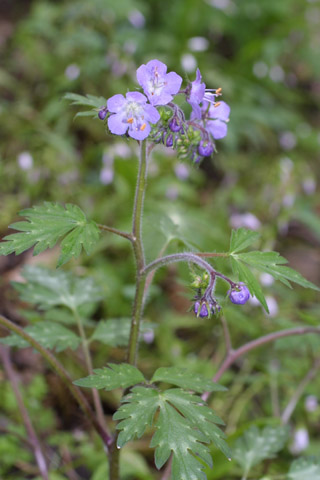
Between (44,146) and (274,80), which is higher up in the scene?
(274,80)

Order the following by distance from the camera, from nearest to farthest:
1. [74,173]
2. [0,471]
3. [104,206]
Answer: [0,471], [104,206], [74,173]

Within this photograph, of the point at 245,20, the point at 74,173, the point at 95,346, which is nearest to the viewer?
the point at 95,346

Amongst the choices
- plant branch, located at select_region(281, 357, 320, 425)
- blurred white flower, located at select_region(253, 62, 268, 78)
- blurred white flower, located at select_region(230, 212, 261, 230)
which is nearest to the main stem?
plant branch, located at select_region(281, 357, 320, 425)

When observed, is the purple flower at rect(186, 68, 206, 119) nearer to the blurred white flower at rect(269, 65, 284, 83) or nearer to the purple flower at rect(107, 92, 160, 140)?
the purple flower at rect(107, 92, 160, 140)

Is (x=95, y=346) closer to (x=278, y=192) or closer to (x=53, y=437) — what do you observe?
(x=53, y=437)

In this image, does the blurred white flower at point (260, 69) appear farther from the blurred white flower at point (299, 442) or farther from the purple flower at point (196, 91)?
the purple flower at point (196, 91)

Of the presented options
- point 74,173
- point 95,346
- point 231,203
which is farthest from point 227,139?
point 95,346

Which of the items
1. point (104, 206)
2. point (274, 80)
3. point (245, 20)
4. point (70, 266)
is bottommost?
point (70, 266)
